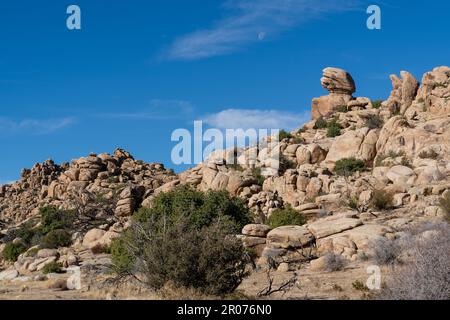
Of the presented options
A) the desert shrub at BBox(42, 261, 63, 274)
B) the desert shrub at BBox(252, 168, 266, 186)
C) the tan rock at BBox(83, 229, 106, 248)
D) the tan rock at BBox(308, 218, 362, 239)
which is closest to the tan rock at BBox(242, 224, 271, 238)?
the tan rock at BBox(308, 218, 362, 239)

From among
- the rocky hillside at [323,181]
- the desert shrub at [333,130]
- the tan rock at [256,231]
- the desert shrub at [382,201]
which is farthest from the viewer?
the desert shrub at [333,130]

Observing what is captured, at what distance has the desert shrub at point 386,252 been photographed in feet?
63.0

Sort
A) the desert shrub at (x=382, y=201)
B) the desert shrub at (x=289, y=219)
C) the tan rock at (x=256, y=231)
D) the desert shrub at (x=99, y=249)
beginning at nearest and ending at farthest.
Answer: the tan rock at (x=256, y=231) < the desert shrub at (x=289, y=219) < the desert shrub at (x=382, y=201) < the desert shrub at (x=99, y=249)

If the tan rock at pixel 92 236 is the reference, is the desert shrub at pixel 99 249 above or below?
below

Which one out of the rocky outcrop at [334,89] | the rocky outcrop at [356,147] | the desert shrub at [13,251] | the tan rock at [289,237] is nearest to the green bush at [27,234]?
the desert shrub at [13,251]

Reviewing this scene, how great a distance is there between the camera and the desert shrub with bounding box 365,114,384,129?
45.1m

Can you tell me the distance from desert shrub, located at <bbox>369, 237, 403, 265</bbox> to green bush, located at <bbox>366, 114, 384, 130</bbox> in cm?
2529

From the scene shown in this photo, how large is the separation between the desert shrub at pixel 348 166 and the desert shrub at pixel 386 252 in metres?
17.6

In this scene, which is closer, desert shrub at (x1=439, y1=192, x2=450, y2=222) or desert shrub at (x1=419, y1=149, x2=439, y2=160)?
desert shrub at (x1=439, y1=192, x2=450, y2=222)

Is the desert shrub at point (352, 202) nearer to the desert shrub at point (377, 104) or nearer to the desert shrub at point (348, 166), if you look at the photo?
the desert shrub at point (348, 166)

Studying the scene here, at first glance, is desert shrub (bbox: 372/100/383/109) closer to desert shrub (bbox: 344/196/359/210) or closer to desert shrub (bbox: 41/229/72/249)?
desert shrub (bbox: 344/196/359/210)
